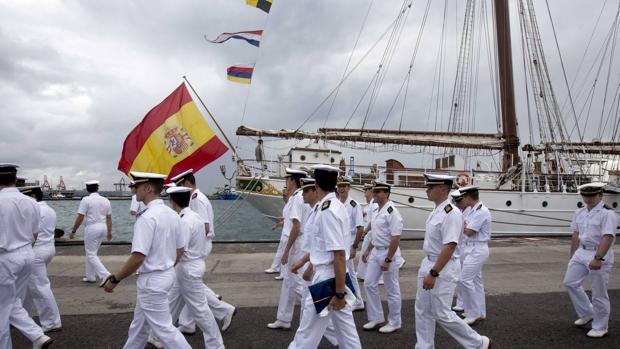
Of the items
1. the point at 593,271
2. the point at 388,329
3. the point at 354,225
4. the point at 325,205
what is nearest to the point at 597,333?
the point at 593,271

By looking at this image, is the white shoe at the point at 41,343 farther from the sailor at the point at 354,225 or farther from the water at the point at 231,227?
the water at the point at 231,227

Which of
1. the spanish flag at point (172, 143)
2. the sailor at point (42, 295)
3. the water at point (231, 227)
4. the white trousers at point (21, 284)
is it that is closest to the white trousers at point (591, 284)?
the spanish flag at point (172, 143)

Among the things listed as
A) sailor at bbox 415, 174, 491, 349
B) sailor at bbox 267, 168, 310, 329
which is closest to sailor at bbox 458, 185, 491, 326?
sailor at bbox 415, 174, 491, 349

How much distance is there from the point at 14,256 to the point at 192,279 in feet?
5.39

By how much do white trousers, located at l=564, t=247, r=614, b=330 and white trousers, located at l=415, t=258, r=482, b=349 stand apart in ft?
7.36

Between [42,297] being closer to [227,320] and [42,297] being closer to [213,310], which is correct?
[213,310]

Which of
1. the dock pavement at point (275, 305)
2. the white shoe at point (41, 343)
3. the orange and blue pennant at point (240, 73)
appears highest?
the orange and blue pennant at point (240, 73)

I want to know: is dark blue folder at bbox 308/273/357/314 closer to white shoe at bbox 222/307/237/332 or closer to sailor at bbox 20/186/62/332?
white shoe at bbox 222/307/237/332

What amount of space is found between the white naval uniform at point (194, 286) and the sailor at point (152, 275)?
63 cm

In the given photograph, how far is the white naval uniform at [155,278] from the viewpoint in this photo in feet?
11.8

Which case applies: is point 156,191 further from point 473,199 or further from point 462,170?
point 462,170

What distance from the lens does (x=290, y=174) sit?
257 inches

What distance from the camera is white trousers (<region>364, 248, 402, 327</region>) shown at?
540 centimetres

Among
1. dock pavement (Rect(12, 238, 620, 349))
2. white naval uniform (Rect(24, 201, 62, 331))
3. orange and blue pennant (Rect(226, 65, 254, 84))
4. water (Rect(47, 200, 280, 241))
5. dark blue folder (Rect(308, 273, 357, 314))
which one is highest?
orange and blue pennant (Rect(226, 65, 254, 84))
